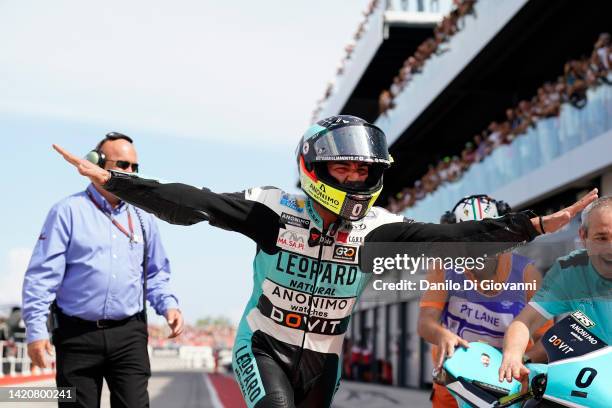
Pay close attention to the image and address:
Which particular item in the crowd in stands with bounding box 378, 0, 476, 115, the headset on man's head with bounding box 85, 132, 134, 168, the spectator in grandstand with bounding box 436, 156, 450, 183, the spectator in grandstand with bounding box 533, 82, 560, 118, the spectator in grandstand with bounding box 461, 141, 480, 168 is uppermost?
the crowd in stands with bounding box 378, 0, 476, 115

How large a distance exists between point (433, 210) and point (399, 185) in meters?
16.4

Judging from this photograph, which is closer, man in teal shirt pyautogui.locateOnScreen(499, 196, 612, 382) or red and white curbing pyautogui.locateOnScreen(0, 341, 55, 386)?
man in teal shirt pyautogui.locateOnScreen(499, 196, 612, 382)

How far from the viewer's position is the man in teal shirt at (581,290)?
3459 mm

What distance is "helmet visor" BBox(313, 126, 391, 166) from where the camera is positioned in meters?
4.21

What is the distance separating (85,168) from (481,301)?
254cm

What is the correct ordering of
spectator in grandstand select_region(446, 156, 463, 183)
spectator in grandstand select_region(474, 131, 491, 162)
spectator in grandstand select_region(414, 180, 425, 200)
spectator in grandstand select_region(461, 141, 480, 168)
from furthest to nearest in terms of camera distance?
Result: spectator in grandstand select_region(414, 180, 425, 200)
spectator in grandstand select_region(446, 156, 463, 183)
spectator in grandstand select_region(461, 141, 480, 168)
spectator in grandstand select_region(474, 131, 491, 162)

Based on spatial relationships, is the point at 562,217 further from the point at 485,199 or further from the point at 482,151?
the point at 482,151

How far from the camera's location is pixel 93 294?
510 centimetres

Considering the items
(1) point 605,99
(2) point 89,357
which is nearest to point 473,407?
(2) point 89,357

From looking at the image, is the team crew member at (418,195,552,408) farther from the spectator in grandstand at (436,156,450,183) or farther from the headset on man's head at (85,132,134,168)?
the spectator in grandstand at (436,156,450,183)

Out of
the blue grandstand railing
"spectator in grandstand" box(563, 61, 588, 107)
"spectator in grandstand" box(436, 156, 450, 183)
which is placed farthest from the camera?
"spectator in grandstand" box(436, 156, 450, 183)

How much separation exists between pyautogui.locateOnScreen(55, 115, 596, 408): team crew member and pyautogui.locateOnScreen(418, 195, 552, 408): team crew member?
941mm

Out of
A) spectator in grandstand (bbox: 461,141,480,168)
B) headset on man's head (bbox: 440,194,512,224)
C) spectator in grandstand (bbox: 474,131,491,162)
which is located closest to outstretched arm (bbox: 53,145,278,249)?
headset on man's head (bbox: 440,194,512,224)

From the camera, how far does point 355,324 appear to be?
4162 centimetres
